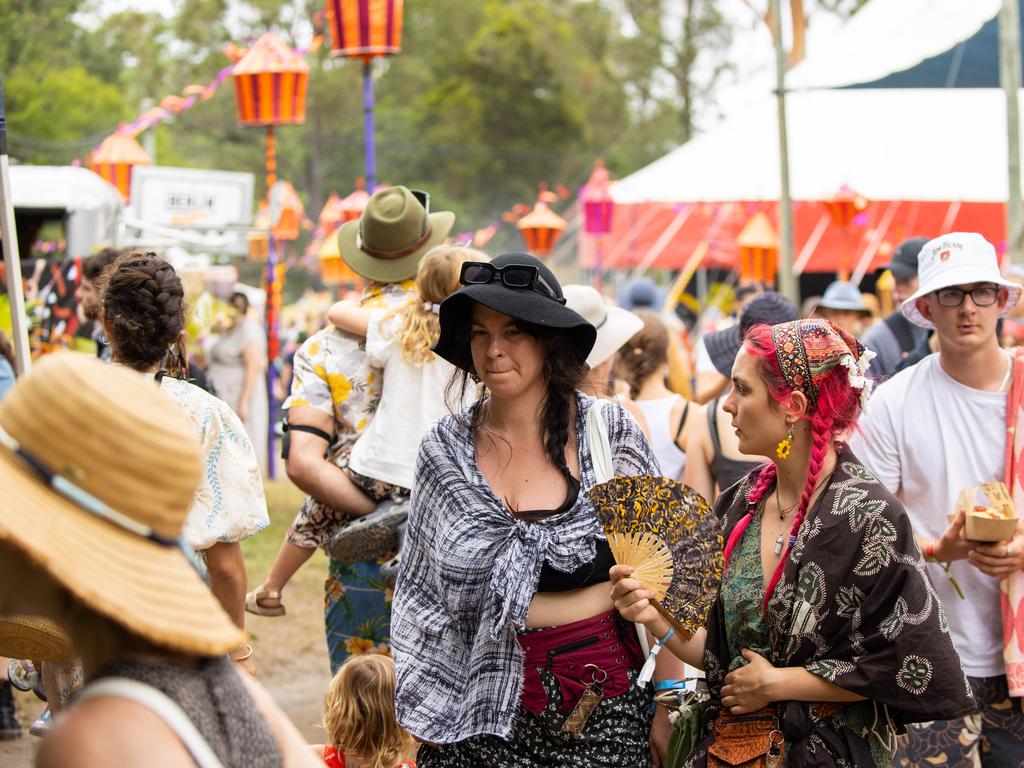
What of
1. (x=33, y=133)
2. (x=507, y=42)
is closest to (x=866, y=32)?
(x=33, y=133)

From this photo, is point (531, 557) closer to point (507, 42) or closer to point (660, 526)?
point (660, 526)

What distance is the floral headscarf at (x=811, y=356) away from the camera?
3074 mm

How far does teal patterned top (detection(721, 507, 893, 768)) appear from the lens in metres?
3.00

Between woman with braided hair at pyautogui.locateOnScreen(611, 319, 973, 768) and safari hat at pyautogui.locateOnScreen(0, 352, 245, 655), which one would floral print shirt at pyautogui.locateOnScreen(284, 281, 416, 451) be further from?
safari hat at pyautogui.locateOnScreen(0, 352, 245, 655)

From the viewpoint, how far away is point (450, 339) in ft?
11.2

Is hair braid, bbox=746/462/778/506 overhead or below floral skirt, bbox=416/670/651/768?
overhead

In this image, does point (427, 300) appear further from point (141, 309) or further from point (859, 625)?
point (859, 625)

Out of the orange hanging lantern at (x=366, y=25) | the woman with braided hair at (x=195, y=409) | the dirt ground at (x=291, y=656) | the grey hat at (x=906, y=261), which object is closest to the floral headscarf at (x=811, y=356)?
the woman with braided hair at (x=195, y=409)

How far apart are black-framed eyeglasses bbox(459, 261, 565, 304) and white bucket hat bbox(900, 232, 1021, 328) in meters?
1.41

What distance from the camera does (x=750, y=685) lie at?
2.95 m

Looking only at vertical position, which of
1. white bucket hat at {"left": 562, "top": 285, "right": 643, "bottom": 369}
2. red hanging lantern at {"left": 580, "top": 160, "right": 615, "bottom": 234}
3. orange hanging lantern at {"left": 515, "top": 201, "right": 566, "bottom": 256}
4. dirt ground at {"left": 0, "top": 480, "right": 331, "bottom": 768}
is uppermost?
red hanging lantern at {"left": 580, "top": 160, "right": 615, "bottom": 234}

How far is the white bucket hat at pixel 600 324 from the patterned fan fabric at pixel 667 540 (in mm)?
1958

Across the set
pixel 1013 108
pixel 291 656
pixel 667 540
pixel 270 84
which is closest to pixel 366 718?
pixel 667 540

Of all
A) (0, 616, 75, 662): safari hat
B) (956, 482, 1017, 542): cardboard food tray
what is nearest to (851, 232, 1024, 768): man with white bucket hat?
(956, 482, 1017, 542): cardboard food tray
